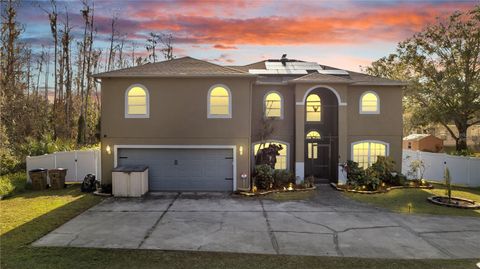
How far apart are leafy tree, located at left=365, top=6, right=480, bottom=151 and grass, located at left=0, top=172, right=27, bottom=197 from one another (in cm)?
2851

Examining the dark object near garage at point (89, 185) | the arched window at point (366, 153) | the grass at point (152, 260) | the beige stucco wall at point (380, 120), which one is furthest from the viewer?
the arched window at point (366, 153)

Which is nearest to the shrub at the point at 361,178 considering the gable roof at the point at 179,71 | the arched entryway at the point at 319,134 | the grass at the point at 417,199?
the grass at the point at 417,199

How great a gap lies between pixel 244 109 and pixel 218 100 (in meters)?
1.25

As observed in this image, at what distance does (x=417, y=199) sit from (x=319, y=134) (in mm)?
6063

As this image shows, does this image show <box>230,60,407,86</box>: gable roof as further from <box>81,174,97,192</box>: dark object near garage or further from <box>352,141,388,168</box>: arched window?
<box>81,174,97,192</box>: dark object near garage

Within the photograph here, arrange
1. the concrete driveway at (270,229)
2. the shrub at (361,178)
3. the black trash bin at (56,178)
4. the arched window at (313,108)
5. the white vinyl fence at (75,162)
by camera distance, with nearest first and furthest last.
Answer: the concrete driveway at (270,229) → the black trash bin at (56,178) → the shrub at (361,178) → the white vinyl fence at (75,162) → the arched window at (313,108)

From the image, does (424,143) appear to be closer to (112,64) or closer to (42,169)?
(42,169)

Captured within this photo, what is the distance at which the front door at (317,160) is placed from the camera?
1931 centimetres

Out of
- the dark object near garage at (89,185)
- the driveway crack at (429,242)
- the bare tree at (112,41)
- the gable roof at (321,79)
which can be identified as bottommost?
the driveway crack at (429,242)

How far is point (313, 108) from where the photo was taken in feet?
63.1

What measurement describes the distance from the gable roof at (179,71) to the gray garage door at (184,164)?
3.43 metres

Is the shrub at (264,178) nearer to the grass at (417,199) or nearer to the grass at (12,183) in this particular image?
the grass at (417,199)

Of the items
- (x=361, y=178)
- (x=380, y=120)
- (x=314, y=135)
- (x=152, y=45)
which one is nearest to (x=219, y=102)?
(x=314, y=135)

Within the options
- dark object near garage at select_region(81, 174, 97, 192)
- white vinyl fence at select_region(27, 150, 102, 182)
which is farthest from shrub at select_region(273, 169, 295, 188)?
white vinyl fence at select_region(27, 150, 102, 182)
